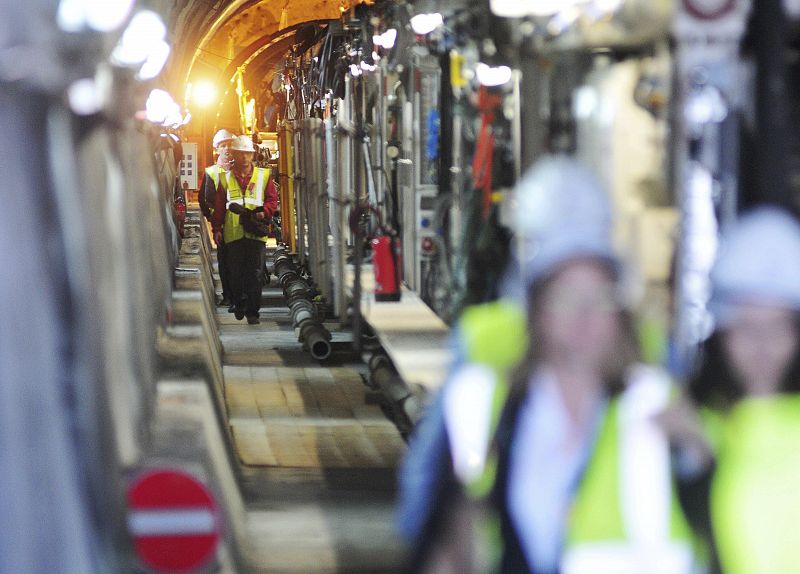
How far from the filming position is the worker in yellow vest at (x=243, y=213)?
45.8 feet

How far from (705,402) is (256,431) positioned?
641 centimetres

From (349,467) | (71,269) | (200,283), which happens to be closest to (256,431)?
(349,467)

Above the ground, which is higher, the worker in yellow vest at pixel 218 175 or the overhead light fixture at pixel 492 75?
the overhead light fixture at pixel 492 75

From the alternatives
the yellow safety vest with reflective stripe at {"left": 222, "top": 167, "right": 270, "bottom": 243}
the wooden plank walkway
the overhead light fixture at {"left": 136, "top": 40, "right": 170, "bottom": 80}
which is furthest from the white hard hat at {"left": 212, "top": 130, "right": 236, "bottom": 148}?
the overhead light fixture at {"left": 136, "top": 40, "right": 170, "bottom": 80}

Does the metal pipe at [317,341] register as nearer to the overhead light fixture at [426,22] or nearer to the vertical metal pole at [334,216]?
the vertical metal pole at [334,216]

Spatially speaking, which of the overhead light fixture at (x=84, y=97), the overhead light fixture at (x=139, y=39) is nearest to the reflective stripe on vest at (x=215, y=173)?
the overhead light fixture at (x=139, y=39)

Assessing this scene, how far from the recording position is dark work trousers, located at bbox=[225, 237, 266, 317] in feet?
46.6

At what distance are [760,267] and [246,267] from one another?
11388 millimetres

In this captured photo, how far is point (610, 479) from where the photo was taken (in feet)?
→ 10.1

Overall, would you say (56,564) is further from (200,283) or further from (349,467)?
(200,283)

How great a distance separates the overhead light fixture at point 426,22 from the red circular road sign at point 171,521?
5.92 meters

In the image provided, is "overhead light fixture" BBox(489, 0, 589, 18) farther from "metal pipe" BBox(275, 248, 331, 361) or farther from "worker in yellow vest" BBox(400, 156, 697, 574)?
"metal pipe" BBox(275, 248, 331, 361)

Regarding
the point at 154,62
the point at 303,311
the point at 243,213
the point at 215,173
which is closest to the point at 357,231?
the point at 243,213

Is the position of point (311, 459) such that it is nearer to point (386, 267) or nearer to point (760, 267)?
point (386, 267)
